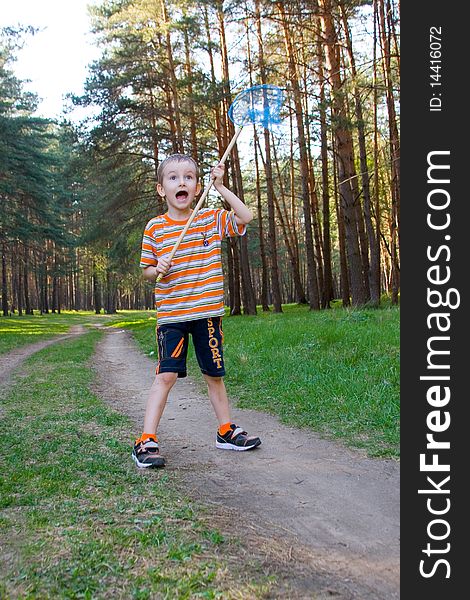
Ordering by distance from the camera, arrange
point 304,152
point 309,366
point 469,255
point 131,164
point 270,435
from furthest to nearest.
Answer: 1. point 131,164
2. point 304,152
3. point 309,366
4. point 270,435
5. point 469,255

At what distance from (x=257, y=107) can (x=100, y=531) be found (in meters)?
3.76

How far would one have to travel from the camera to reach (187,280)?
13.5 feet

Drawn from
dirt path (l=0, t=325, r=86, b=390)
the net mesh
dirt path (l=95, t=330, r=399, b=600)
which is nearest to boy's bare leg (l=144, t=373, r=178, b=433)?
dirt path (l=95, t=330, r=399, b=600)

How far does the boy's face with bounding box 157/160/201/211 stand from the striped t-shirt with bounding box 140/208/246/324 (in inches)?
5.5

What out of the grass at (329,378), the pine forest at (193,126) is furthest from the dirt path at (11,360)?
the pine forest at (193,126)

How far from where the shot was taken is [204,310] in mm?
4086

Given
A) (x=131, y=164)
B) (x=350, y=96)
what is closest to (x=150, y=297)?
(x=131, y=164)

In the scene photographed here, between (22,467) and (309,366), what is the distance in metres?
4.27

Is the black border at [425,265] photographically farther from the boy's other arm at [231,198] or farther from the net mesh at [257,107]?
the net mesh at [257,107]

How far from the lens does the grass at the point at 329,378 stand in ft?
15.3

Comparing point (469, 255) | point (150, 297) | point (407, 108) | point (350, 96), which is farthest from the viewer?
point (150, 297)

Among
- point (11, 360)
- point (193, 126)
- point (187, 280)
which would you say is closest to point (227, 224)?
point (187, 280)

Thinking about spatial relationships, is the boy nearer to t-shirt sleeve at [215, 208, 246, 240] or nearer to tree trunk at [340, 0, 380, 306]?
t-shirt sleeve at [215, 208, 246, 240]

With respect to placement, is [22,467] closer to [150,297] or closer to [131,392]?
[131,392]
